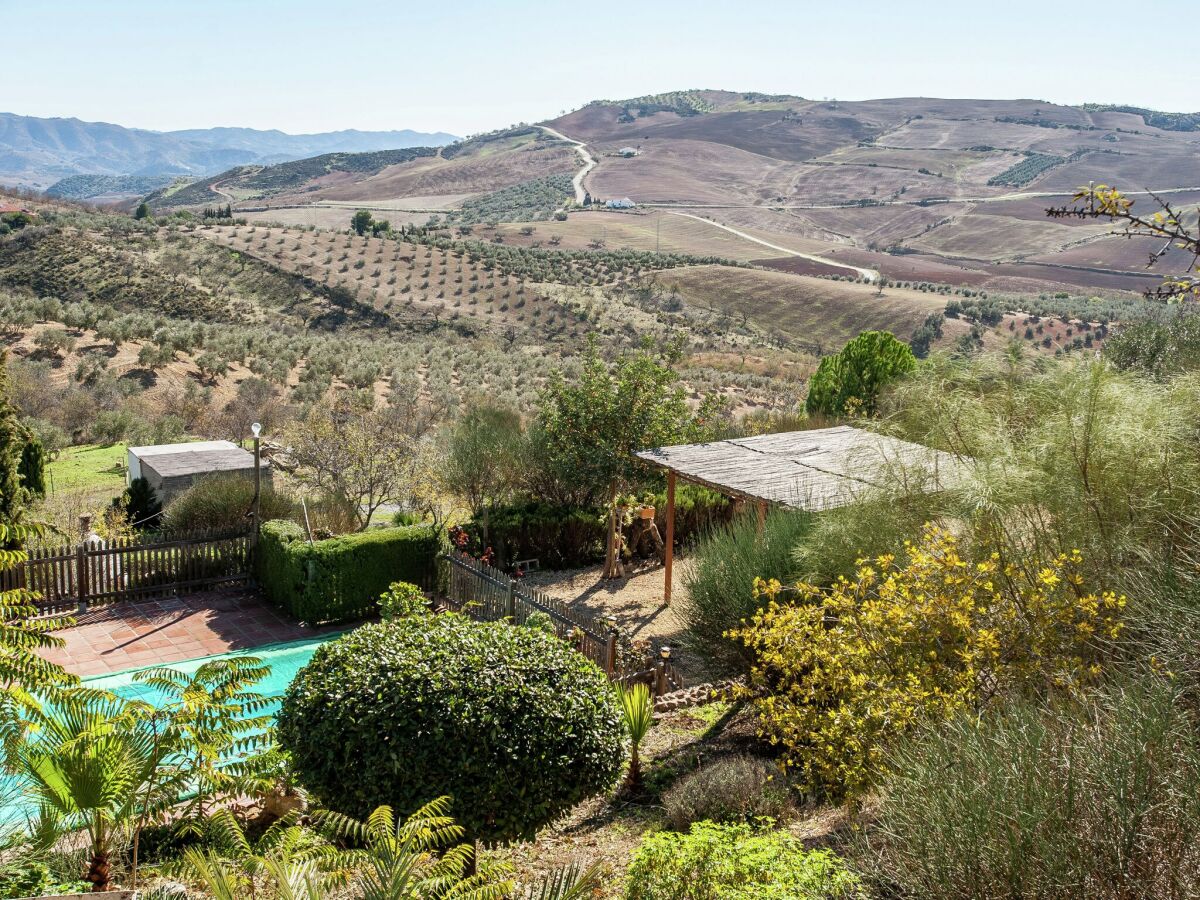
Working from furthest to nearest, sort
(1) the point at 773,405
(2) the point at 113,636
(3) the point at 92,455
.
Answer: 1. (1) the point at 773,405
2. (3) the point at 92,455
3. (2) the point at 113,636

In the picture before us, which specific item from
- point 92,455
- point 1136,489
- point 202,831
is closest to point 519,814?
point 202,831

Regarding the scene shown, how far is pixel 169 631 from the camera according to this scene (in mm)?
12180

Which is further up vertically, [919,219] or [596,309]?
[919,219]

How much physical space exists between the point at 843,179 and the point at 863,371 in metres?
104

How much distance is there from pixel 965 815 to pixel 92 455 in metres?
21.5

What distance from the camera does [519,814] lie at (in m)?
5.67

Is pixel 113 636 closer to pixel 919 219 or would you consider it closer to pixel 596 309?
pixel 596 309

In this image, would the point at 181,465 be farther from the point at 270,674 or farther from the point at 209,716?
the point at 209,716

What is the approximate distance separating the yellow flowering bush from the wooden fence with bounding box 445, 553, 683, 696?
86.5 inches

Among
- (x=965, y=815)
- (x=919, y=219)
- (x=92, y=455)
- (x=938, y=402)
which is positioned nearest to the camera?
(x=965, y=815)

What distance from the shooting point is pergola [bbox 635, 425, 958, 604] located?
884 centimetres

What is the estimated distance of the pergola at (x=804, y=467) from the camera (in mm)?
8842

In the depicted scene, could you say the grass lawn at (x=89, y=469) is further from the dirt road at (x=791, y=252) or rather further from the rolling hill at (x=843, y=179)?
the rolling hill at (x=843, y=179)

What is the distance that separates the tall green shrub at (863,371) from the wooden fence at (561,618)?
957 centimetres
